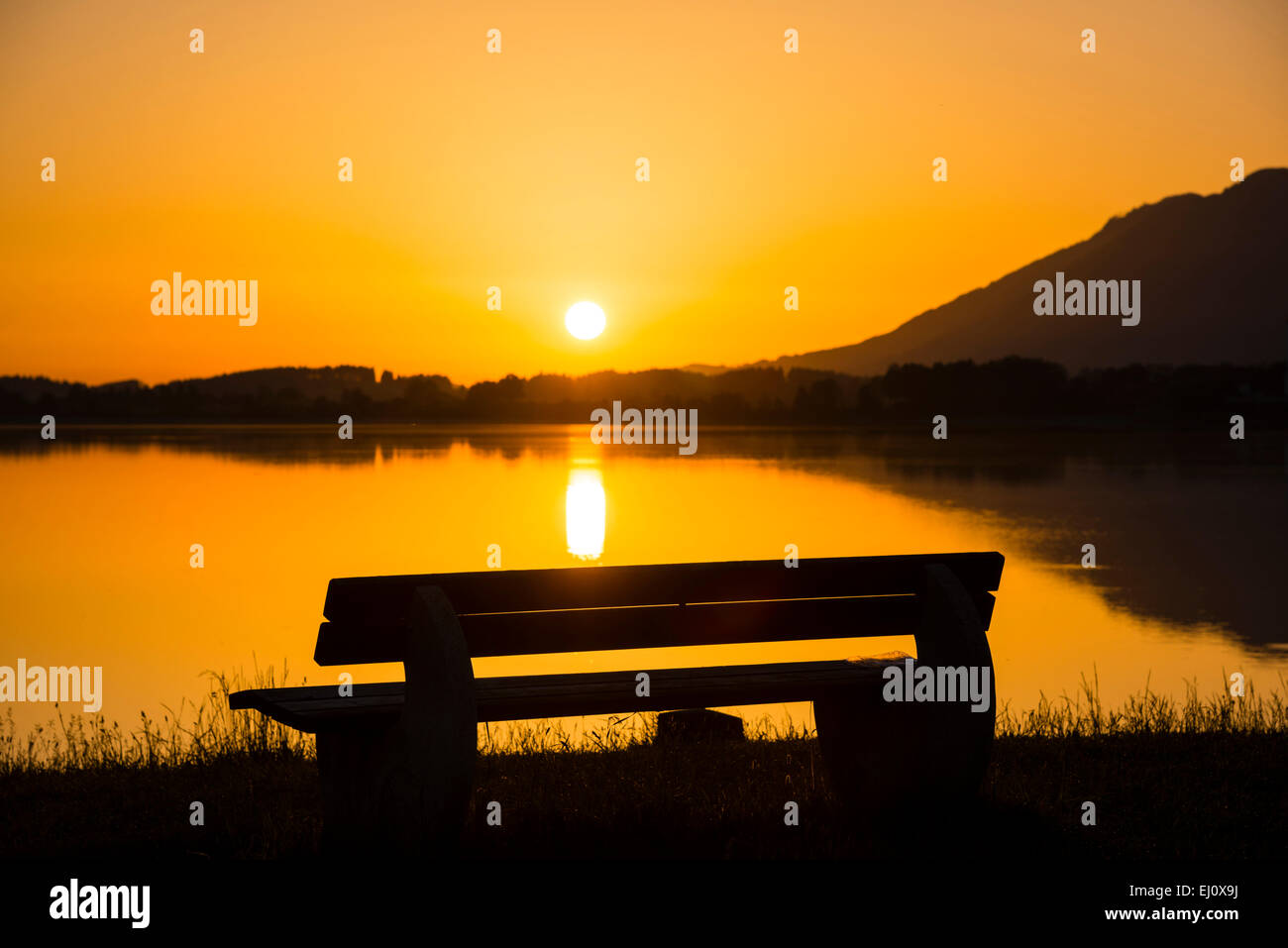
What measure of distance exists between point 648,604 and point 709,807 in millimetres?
1311

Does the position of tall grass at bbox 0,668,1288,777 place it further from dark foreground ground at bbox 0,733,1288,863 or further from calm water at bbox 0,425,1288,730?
calm water at bbox 0,425,1288,730

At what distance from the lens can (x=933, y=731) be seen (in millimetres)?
5504

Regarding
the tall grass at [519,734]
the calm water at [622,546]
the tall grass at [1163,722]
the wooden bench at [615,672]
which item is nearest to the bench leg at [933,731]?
the wooden bench at [615,672]

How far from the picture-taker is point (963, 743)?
545 cm

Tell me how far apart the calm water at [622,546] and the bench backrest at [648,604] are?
4896 millimetres

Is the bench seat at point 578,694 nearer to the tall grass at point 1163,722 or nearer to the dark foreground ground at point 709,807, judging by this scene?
the dark foreground ground at point 709,807

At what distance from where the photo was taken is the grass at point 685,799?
534cm

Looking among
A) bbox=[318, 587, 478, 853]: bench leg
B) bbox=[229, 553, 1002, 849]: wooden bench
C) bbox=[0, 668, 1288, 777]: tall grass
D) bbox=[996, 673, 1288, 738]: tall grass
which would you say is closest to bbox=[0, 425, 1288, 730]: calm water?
bbox=[0, 668, 1288, 777]: tall grass

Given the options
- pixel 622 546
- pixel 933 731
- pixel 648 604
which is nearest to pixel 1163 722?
pixel 933 731

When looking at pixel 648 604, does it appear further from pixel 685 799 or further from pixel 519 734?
pixel 519 734
